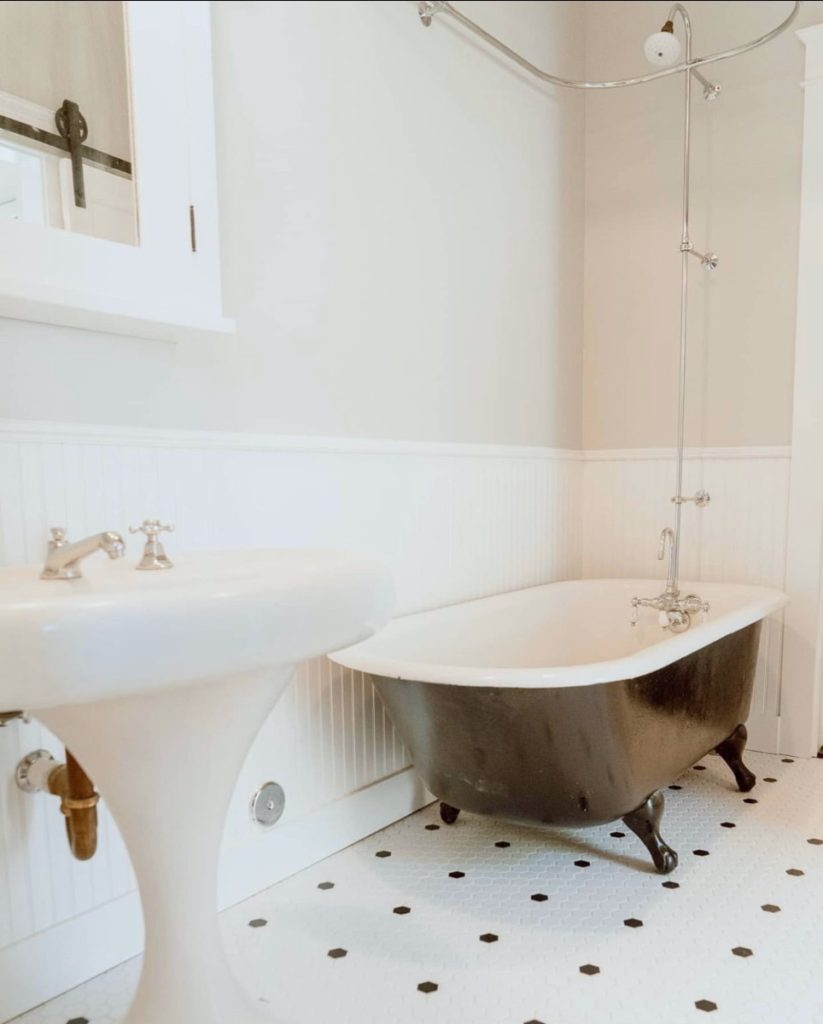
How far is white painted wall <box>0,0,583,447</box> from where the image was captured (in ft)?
4.95

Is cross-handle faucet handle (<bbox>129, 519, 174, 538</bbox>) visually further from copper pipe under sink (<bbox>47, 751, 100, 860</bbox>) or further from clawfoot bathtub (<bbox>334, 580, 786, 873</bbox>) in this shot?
clawfoot bathtub (<bbox>334, 580, 786, 873</bbox>)

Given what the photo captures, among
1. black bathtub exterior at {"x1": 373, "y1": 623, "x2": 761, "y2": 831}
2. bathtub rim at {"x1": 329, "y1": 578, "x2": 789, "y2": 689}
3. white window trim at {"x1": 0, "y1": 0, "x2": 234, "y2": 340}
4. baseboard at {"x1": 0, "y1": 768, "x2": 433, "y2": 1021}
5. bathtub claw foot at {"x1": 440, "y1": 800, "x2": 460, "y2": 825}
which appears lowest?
bathtub claw foot at {"x1": 440, "y1": 800, "x2": 460, "y2": 825}

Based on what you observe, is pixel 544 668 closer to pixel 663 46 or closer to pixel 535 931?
pixel 535 931

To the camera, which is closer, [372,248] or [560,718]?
[560,718]

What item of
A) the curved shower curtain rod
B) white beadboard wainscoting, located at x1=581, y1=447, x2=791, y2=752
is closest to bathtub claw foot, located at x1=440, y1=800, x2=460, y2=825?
white beadboard wainscoting, located at x1=581, y1=447, x2=791, y2=752

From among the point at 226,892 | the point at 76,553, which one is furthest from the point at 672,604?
the point at 76,553

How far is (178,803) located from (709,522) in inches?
80.0

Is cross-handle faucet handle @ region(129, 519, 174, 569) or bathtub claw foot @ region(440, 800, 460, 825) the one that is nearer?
cross-handle faucet handle @ region(129, 519, 174, 569)

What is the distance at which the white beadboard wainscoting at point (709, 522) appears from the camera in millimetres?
2457

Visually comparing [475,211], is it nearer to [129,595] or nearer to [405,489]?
[405,489]

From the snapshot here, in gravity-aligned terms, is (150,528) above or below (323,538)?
above

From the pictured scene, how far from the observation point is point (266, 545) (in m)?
Result: 1.63

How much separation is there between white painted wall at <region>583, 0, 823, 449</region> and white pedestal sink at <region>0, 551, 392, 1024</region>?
5.99ft

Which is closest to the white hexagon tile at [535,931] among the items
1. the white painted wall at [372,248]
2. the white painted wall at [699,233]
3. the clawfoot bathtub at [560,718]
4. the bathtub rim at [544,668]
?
the clawfoot bathtub at [560,718]
